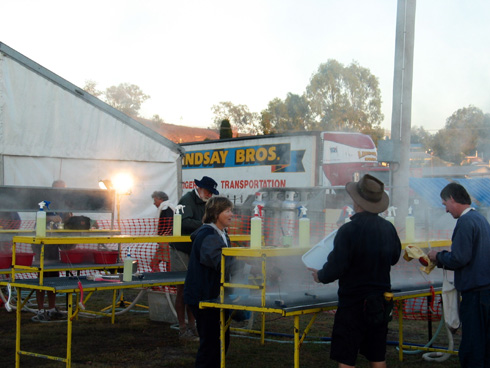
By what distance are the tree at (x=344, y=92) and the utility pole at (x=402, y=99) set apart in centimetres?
453

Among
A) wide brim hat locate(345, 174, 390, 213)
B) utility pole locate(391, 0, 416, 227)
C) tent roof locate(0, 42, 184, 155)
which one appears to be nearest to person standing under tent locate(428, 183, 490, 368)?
wide brim hat locate(345, 174, 390, 213)

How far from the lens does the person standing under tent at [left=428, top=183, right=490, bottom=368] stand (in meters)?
4.29

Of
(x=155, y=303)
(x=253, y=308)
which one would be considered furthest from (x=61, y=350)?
(x=253, y=308)

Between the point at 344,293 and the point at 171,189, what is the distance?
8390 millimetres

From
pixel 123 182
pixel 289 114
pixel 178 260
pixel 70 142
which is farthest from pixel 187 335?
pixel 289 114

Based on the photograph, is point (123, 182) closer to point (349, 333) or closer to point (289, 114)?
point (349, 333)

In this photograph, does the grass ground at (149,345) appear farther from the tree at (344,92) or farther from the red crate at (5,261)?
the tree at (344,92)

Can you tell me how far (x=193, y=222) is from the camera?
6629 mm

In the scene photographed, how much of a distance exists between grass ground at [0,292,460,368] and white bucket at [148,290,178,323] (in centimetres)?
9

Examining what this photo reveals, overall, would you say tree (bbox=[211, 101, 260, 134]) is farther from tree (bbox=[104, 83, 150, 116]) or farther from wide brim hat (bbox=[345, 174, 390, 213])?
wide brim hat (bbox=[345, 174, 390, 213])

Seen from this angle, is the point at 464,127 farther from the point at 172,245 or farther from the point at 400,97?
the point at 172,245

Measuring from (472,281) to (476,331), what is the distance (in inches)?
14.4

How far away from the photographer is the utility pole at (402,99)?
24.1 ft

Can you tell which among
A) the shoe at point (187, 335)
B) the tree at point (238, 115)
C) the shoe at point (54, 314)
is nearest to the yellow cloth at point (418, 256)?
the shoe at point (187, 335)
